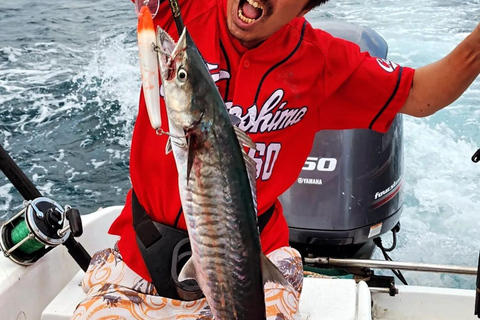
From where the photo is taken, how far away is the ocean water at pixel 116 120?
4875mm

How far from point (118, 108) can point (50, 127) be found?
2.83ft

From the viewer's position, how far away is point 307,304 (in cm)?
264

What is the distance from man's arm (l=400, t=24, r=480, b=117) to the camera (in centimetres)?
190

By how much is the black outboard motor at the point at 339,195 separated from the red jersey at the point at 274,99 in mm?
1024

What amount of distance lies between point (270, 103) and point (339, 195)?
1.38 m

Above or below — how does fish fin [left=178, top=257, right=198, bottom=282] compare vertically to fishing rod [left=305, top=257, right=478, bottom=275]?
above

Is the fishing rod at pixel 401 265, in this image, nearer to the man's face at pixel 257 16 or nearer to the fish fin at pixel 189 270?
the man's face at pixel 257 16

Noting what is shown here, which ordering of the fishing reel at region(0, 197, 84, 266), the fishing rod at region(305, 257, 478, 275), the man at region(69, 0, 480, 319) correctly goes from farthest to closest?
the fishing rod at region(305, 257, 478, 275) < the fishing reel at region(0, 197, 84, 266) < the man at region(69, 0, 480, 319)

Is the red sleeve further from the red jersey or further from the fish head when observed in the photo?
the fish head

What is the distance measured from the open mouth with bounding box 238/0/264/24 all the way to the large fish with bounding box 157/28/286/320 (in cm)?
52

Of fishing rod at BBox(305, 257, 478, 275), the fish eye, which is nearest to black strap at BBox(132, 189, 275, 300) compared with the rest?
the fish eye

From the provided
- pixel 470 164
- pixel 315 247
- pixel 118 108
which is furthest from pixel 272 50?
pixel 118 108

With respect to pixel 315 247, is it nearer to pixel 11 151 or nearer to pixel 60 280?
pixel 60 280

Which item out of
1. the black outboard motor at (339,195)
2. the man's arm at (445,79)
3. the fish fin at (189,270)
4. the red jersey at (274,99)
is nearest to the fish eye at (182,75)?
the fish fin at (189,270)
